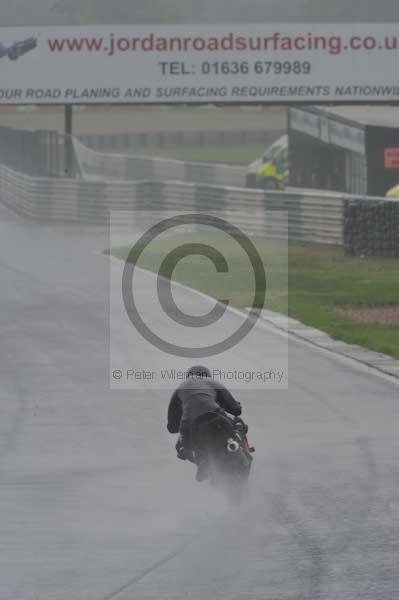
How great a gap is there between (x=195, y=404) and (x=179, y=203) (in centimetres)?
3142

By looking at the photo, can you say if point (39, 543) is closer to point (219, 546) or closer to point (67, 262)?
point (219, 546)

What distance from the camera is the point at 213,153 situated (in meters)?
98.2

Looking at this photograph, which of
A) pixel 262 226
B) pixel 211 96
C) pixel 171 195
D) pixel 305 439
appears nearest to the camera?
pixel 305 439

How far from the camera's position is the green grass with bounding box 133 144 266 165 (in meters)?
90.6

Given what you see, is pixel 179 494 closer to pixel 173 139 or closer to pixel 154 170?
pixel 154 170

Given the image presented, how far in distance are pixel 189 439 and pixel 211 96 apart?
37.1 meters

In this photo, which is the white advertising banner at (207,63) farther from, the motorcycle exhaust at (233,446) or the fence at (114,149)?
the motorcycle exhaust at (233,446)

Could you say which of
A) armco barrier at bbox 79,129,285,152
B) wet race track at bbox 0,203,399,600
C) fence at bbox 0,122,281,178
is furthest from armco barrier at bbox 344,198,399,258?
armco barrier at bbox 79,129,285,152

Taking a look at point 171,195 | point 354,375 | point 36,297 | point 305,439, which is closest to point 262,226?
point 171,195

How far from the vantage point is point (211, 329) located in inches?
944

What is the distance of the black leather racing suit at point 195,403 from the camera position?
12.4 metres

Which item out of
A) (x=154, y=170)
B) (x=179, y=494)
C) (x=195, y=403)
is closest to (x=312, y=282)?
(x=179, y=494)

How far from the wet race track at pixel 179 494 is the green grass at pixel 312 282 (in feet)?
7.52

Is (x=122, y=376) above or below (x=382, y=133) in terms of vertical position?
below
